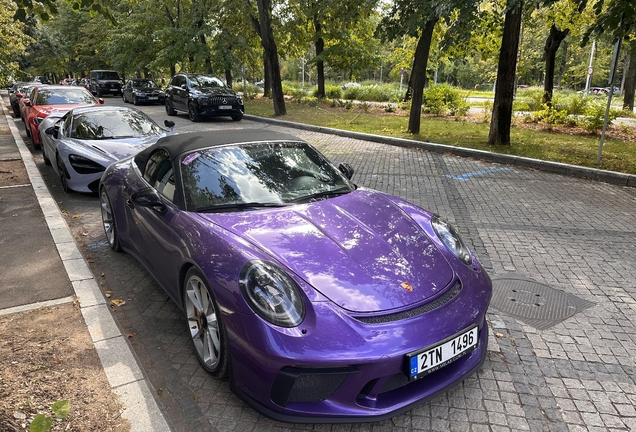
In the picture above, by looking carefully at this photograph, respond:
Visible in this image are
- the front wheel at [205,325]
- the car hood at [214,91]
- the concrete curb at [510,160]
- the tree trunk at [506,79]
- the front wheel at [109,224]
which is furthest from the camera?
the car hood at [214,91]

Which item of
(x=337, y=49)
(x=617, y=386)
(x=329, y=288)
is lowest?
(x=617, y=386)

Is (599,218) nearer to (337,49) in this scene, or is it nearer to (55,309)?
(55,309)

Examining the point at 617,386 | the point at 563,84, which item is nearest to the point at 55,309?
the point at 617,386

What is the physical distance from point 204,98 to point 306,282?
1576cm

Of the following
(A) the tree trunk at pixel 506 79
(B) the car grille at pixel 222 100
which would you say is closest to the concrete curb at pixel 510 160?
(A) the tree trunk at pixel 506 79

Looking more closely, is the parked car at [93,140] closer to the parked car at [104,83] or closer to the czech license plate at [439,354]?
the czech license plate at [439,354]

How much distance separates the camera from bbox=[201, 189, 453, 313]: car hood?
2480 mm

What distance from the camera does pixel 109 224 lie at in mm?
5047

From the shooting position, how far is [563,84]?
236 ft

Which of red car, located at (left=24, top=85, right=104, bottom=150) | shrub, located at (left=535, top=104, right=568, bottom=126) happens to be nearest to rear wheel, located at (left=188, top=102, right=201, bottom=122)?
red car, located at (left=24, top=85, right=104, bottom=150)

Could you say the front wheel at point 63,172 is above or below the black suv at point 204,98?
below

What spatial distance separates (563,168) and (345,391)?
8706 millimetres

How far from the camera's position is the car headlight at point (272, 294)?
2318 millimetres

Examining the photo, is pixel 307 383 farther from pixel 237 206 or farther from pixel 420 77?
pixel 420 77
